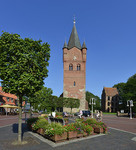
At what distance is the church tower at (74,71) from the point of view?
1994 inches

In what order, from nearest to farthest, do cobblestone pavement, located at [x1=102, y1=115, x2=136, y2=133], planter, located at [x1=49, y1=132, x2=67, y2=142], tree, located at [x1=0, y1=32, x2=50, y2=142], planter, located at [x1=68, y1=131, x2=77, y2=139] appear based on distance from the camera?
tree, located at [x1=0, y1=32, x2=50, y2=142] < planter, located at [x1=49, y1=132, x2=67, y2=142] < planter, located at [x1=68, y1=131, x2=77, y2=139] < cobblestone pavement, located at [x1=102, y1=115, x2=136, y2=133]

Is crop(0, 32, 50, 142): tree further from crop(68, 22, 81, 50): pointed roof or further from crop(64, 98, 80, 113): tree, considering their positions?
crop(68, 22, 81, 50): pointed roof

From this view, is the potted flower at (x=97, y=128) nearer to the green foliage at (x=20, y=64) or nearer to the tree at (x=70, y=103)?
the green foliage at (x=20, y=64)

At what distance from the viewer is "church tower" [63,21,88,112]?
166 feet

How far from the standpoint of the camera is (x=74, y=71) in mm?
52312

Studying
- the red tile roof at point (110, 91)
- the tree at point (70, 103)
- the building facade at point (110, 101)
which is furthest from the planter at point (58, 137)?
the red tile roof at point (110, 91)

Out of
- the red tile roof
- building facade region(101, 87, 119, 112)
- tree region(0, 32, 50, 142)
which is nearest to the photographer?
tree region(0, 32, 50, 142)

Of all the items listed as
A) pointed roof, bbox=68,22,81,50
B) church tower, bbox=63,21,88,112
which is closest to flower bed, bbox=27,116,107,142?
church tower, bbox=63,21,88,112

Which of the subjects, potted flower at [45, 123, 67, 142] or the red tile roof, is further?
the red tile roof

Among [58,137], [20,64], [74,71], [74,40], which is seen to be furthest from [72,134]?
[74,40]

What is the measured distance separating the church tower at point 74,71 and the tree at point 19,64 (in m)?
42.2

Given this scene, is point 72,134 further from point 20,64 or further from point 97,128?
point 20,64

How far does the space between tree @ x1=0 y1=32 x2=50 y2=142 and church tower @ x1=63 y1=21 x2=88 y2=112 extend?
42.2 metres

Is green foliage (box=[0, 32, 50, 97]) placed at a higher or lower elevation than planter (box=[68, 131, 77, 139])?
higher
